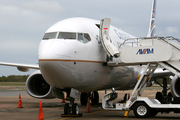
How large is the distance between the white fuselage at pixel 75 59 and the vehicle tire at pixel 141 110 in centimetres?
170

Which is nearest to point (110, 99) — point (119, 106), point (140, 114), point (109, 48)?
point (119, 106)

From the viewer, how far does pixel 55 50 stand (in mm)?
8914

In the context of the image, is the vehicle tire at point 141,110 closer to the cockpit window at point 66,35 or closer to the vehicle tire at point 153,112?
the vehicle tire at point 153,112

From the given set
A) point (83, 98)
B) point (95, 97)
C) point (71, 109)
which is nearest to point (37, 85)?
point (83, 98)

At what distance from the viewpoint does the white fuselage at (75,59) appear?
894 centimetres

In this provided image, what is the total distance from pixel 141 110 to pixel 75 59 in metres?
3.00

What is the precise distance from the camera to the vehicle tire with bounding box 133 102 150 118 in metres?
9.62

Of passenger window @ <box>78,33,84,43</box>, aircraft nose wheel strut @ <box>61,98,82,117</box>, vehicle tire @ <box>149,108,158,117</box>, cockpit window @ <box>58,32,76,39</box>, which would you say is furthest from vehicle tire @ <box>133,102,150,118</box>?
cockpit window @ <box>58,32,76,39</box>

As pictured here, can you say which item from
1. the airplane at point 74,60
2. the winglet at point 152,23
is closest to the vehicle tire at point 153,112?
the airplane at point 74,60

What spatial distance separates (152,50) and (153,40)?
28.0 inches

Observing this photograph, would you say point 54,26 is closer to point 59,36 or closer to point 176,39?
point 59,36

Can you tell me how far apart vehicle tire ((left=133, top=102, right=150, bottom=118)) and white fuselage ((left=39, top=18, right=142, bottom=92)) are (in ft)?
5.59

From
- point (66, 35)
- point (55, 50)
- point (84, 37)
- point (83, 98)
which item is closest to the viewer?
point (55, 50)

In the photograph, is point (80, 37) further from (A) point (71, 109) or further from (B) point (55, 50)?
(A) point (71, 109)
